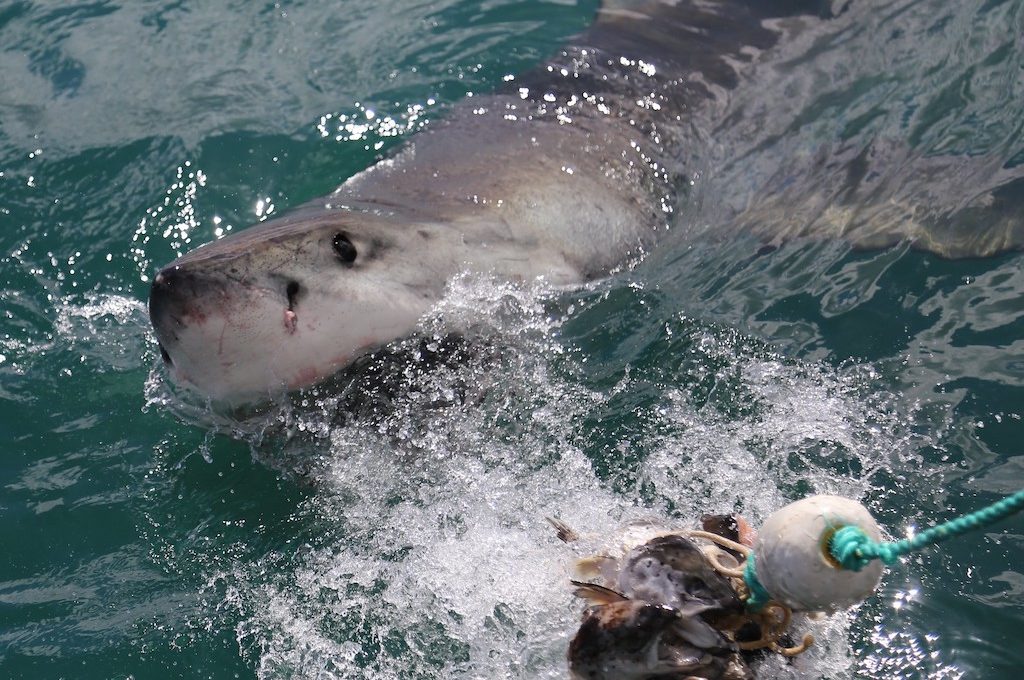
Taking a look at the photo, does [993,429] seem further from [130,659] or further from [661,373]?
[130,659]

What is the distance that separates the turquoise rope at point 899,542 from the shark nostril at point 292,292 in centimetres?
107

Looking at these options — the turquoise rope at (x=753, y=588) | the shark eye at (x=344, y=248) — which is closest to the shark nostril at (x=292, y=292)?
the shark eye at (x=344, y=248)

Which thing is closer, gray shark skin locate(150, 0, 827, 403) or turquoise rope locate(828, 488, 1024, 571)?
turquoise rope locate(828, 488, 1024, 571)

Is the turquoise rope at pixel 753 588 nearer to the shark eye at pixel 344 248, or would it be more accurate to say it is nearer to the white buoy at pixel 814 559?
the white buoy at pixel 814 559

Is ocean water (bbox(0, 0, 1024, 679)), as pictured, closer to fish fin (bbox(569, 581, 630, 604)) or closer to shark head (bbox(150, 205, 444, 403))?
shark head (bbox(150, 205, 444, 403))

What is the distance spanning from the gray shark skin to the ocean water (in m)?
0.08

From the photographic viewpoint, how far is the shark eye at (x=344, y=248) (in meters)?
2.09

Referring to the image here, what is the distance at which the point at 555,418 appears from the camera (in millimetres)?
2441

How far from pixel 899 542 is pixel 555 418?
127 cm

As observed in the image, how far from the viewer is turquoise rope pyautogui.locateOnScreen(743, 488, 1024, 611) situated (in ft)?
3.67

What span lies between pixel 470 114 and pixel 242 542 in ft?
5.83

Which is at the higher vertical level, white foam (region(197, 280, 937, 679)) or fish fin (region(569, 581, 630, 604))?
fish fin (region(569, 581, 630, 604))

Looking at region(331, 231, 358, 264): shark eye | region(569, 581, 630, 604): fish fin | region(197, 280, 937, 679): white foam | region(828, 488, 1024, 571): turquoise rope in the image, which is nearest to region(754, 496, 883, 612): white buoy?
region(828, 488, 1024, 571): turquoise rope

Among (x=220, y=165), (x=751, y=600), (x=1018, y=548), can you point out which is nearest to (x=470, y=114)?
(x=220, y=165)
